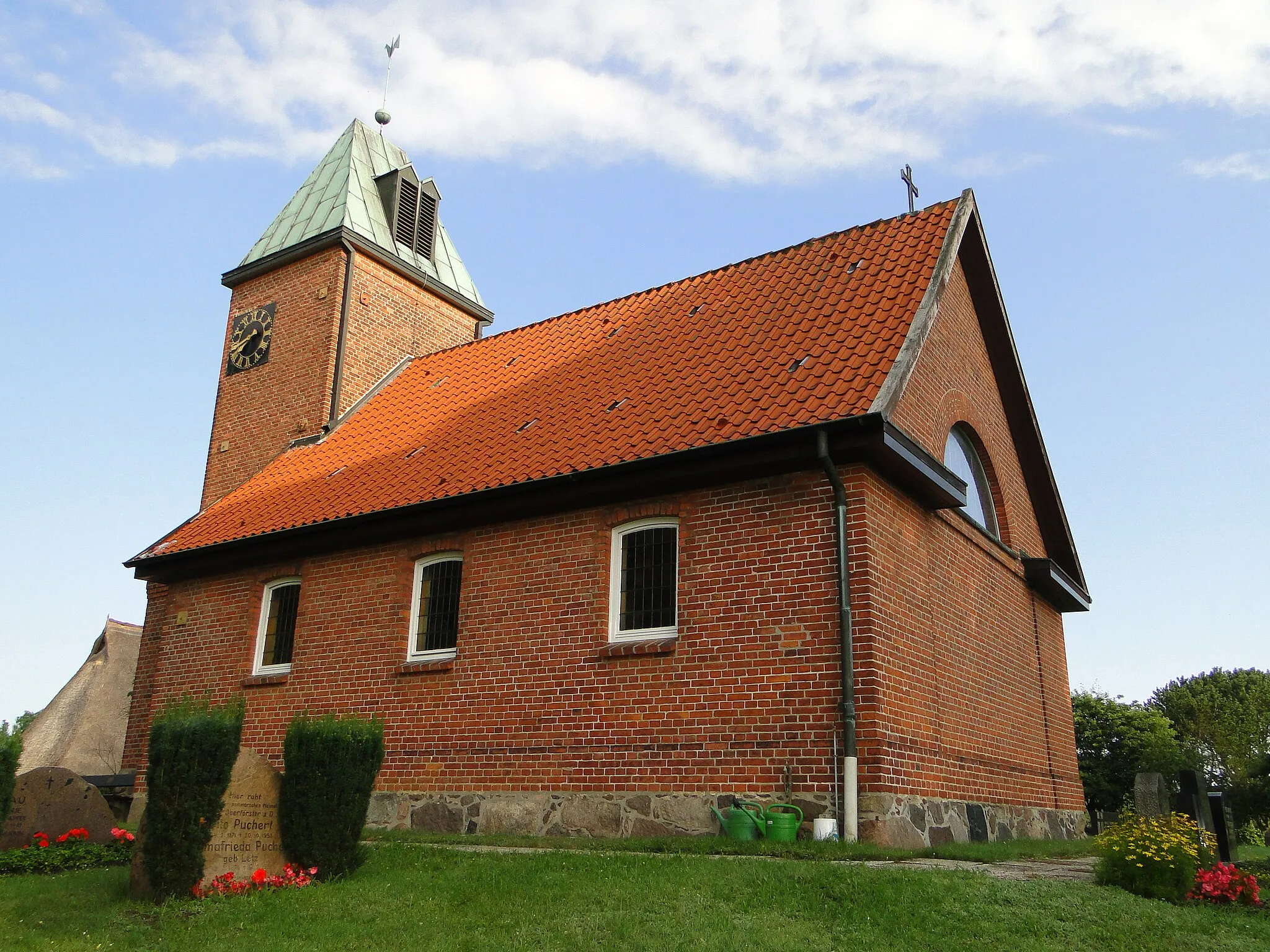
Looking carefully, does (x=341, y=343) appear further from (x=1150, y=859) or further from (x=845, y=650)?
(x=1150, y=859)

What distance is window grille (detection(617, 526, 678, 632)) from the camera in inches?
455

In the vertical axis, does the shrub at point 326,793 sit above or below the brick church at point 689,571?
below

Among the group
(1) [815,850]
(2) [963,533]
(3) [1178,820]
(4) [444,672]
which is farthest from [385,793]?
(3) [1178,820]

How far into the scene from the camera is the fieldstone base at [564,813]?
10.3m

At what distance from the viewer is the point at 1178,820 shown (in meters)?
8.48

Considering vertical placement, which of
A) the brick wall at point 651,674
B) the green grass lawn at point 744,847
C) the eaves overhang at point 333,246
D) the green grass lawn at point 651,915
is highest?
the eaves overhang at point 333,246

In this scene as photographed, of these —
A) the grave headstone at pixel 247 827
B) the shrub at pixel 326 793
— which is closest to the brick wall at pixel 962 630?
the shrub at pixel 326 793

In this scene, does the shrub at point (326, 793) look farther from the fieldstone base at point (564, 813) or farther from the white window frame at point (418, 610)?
the white window frame at point (418, 610)

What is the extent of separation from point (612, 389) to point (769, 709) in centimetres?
538

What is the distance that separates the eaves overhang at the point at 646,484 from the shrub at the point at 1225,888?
4.49m

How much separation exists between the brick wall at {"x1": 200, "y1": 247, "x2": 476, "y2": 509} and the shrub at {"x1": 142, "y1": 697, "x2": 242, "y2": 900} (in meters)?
11.3

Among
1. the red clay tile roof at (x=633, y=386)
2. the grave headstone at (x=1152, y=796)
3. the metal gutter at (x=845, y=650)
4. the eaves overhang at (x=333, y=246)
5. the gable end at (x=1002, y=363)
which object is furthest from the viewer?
the eaves overhang at (x=333, y=246)

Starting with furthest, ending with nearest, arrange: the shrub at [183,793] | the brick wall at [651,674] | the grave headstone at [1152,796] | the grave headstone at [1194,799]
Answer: the brick wall at [651,674]
the grave headstone at [1194,799]
the grave headstone at [1152,796]
the shrub at [183,793]

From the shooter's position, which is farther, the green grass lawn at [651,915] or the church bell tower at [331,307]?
the church bell tower at [331,307]
